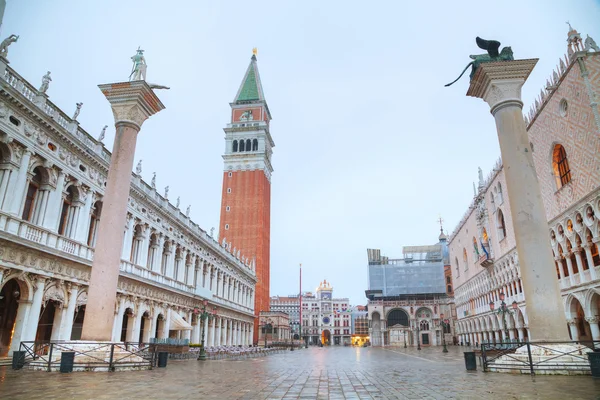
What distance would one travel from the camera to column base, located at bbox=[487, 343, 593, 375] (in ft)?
34.6

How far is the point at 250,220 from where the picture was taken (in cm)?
6800

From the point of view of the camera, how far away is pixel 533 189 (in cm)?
1261

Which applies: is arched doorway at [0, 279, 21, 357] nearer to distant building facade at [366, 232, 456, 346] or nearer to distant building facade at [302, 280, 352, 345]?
distant building facade at [366, 232, 456, 346]

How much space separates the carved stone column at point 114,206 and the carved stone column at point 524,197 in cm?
1234

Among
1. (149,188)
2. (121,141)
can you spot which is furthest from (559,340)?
(149,188)

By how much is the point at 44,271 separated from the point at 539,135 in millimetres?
31991

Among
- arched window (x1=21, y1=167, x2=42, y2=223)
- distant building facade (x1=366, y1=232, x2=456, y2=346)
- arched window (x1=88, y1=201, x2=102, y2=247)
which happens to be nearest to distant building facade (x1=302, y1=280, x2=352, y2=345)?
distant building facade (x1=366, y1=232, x2=456, y2=346)

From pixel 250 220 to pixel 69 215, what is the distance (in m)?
47.3

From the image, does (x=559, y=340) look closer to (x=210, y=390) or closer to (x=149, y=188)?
(x=210, y=390)

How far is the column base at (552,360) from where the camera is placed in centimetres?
1055

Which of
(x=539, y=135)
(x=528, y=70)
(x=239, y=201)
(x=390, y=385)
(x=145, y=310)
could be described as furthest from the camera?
(x=239, y=201)

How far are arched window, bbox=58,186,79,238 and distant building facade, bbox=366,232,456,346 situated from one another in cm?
6707

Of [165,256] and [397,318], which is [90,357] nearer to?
[165,256]

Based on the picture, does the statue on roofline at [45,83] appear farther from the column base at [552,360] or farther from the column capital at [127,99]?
the column base at [552,360]
